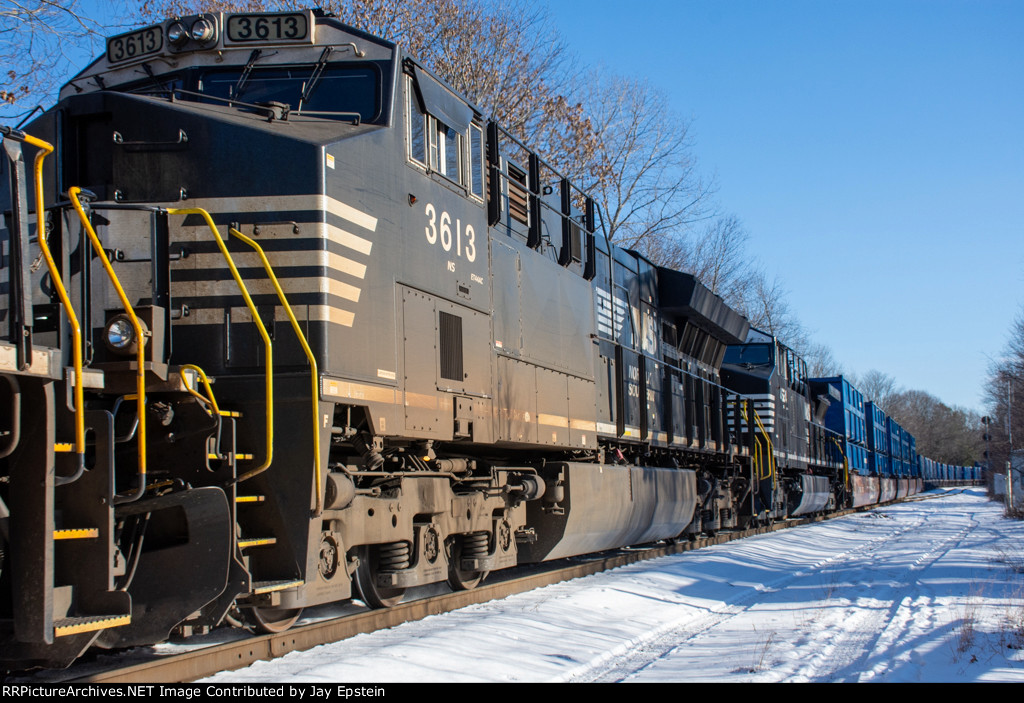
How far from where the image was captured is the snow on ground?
5.45 m

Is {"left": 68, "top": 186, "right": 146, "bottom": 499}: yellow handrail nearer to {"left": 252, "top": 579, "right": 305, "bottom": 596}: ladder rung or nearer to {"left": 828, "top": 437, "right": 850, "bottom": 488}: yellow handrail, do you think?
{"left": 252, "top": 579, "right": 305, "bottom": 596}: ladder rung

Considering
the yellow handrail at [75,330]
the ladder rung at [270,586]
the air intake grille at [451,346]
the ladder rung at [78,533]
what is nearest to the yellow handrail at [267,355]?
the ladder rung at [270,586]

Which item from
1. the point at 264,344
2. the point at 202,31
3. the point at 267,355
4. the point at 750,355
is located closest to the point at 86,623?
the point at 267,355

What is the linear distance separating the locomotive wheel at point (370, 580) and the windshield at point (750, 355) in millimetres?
14156

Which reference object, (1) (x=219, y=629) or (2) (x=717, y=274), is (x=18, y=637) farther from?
(2) (x=717, y=274)

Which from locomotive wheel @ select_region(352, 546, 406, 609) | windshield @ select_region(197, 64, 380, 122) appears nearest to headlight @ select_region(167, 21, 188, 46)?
windshield @ select_region(197, 64, 380, 122)

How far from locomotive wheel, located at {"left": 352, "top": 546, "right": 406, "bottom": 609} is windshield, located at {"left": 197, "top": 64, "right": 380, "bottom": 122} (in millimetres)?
3154

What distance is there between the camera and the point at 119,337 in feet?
15.3

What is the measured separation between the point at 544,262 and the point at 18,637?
6.52 meters

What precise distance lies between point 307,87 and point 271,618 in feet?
11.6

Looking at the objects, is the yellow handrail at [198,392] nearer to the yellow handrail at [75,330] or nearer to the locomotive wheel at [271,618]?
the yellow handrail at [75,330]

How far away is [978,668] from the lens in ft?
18.5

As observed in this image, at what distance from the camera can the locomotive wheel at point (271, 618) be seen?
584cm

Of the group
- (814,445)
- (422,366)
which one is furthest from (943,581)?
(814,445)
